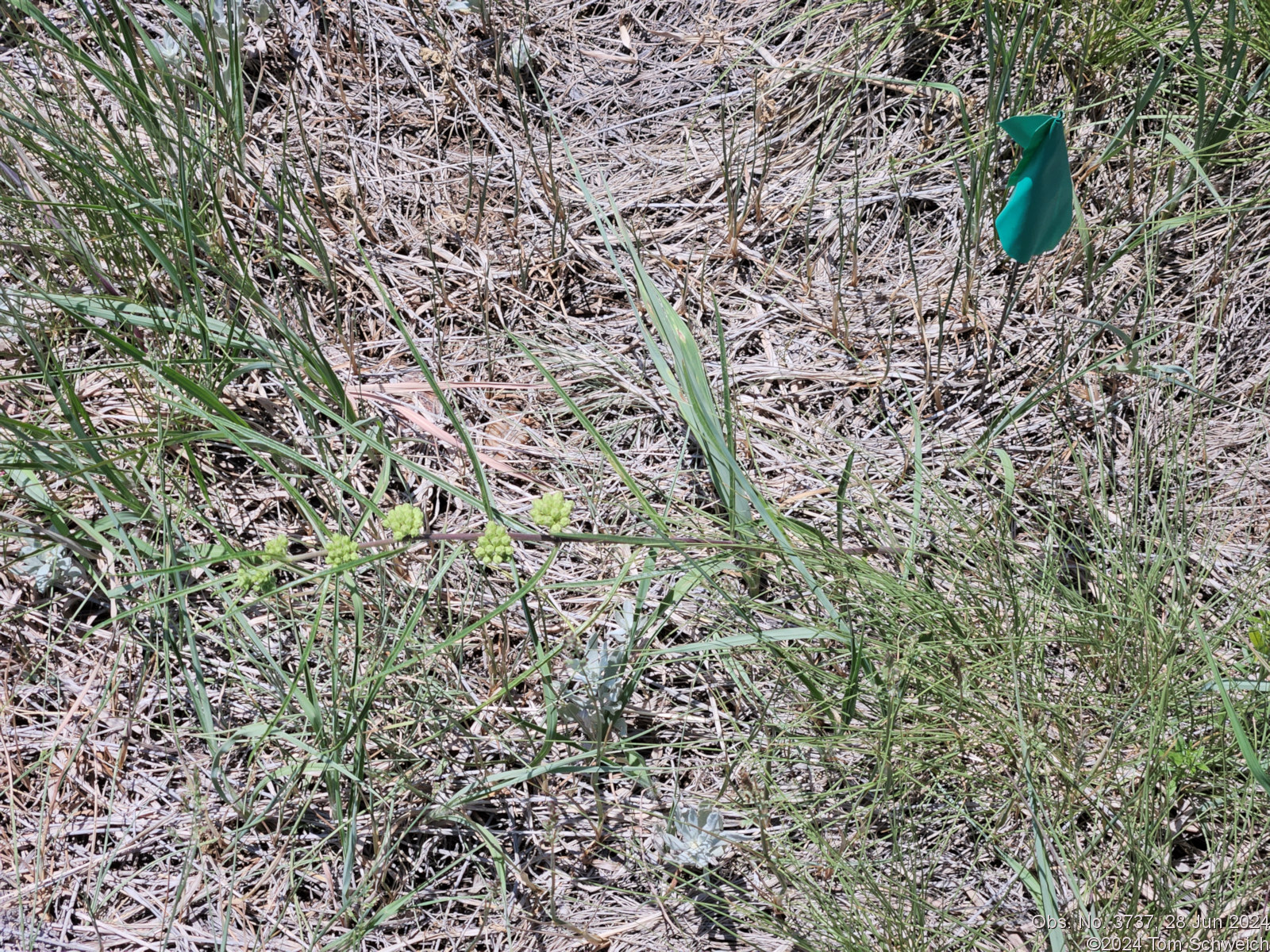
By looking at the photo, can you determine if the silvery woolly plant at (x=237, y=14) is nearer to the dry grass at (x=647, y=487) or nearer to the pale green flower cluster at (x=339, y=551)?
the dry grass at (x=647, y=487)

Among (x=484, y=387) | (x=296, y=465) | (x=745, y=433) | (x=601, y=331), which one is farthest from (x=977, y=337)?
(x=296, y=465)

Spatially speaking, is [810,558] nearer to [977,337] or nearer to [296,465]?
[977,337]

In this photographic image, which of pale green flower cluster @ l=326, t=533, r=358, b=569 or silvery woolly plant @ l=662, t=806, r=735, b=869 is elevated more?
pale green flower cluster @ l=326, t=533, r=358, b=569

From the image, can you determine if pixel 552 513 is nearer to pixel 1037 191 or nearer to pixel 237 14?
pixel 1037 191

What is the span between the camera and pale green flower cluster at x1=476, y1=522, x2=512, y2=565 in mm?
1288

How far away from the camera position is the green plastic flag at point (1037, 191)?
4.58ft

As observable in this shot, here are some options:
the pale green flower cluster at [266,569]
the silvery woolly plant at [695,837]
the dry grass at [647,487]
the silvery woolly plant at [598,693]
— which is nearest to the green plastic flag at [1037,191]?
the dry grass at [647,487]

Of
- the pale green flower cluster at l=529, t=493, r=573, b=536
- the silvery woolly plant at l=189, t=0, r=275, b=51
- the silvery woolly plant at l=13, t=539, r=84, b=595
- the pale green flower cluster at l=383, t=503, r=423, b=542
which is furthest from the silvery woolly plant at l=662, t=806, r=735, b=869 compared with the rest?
the silvery woolly plant at l=189, t=0, r=275, b=51

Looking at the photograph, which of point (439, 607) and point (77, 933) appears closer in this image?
point (77, 933)

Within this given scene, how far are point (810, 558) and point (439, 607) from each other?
71 centimetres

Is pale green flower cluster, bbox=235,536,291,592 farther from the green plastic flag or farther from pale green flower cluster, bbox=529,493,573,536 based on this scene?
the green plastic flag

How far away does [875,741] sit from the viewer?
57.7 inches

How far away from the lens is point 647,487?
1755 millimetres

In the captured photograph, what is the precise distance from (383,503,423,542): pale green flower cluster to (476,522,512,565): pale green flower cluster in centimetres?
11
